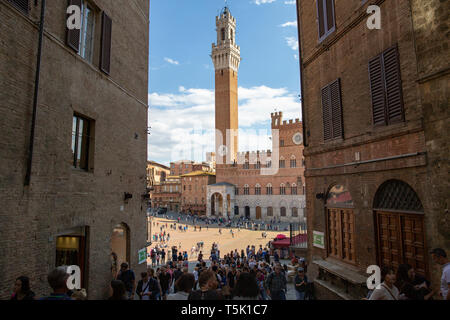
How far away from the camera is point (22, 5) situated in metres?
6.25

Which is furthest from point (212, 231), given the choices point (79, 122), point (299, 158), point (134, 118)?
point (79, 122)

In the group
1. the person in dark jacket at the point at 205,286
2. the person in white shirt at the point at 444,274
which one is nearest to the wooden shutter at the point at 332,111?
the person in white shirt at the point at 444,274

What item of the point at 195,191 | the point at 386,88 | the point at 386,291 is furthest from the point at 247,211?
the point at 386,291

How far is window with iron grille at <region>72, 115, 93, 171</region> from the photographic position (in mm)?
7954

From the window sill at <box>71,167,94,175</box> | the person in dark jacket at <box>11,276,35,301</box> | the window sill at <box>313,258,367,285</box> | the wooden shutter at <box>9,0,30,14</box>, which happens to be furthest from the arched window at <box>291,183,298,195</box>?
the person in dark jacket at <box>11,276,35,301</box>

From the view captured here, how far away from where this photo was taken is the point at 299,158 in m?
50.1

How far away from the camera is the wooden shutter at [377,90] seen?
23.4 feet

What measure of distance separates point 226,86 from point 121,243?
5435 centimetres

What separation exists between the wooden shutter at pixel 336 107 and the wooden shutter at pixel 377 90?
1416mm

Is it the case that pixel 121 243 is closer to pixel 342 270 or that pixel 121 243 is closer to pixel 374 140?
pixel 342 270

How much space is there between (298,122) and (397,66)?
45.4 metres

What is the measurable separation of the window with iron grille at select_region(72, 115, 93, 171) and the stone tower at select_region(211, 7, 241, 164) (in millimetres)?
49074

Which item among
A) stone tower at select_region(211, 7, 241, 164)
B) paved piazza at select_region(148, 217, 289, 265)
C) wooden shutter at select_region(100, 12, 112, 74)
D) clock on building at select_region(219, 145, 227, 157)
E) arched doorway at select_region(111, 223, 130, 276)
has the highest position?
stone tower at select_region(211, 7, 241, 164)

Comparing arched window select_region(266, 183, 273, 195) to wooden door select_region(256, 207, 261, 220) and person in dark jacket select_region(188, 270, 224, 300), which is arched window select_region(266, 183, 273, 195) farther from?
person in dark jacket select_region(188, 270, 224, 300)
